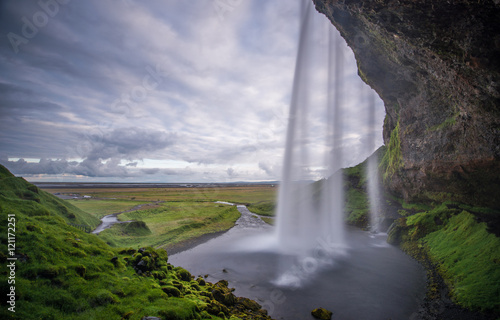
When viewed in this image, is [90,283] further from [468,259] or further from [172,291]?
[468,259]

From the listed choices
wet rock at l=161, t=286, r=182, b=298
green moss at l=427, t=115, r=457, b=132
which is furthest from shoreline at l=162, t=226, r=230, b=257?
green moss at l=427, t=115, r=457, b=132

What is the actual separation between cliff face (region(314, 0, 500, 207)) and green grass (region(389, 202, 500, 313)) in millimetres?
2783

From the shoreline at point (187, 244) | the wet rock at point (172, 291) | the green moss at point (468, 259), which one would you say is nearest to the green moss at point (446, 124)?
the green moss at point (468, 259)

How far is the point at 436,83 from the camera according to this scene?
78.1 feet

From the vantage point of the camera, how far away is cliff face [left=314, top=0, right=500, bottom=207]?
47.0ft

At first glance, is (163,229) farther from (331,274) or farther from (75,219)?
(331,274)

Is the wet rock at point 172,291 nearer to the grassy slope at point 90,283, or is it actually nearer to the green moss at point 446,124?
the grassy slope at point 90,283

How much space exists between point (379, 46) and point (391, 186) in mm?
28120

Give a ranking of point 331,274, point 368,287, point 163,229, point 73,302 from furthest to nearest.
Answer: point 163,229 → point 331,274 → point 368,287 → point 73,302

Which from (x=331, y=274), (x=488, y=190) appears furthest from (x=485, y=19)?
(x=331, y=274)

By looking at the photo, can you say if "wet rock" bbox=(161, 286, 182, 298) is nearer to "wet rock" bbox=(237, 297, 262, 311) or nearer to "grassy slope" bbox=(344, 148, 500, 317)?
"wet rock" bbox=(237, 297, 262, 311)

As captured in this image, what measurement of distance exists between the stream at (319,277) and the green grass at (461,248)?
2.69m

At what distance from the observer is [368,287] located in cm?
2125

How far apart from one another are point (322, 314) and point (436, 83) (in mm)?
26041
